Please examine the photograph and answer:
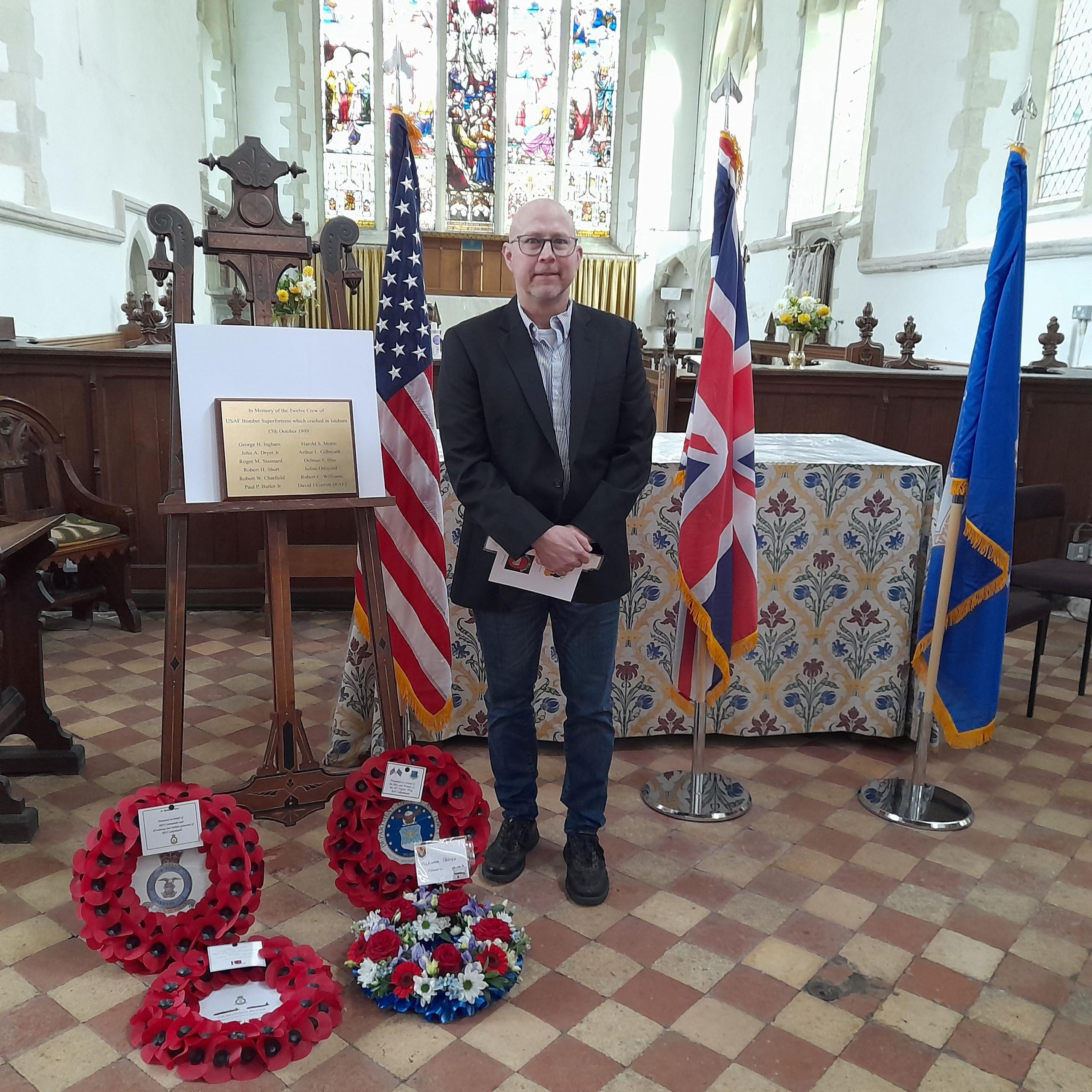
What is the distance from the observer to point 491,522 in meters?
1.98

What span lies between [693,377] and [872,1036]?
139 inches

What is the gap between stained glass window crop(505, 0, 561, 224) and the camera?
46.2 feet

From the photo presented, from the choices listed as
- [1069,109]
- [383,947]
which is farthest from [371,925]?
[1069,109]

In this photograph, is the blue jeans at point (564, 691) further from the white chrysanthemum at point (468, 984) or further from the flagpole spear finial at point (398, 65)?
the flagpole spear finial at point (398, 65)

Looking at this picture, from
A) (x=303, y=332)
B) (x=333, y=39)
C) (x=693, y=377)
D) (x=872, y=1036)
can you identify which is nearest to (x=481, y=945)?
(x=872, y=1036)

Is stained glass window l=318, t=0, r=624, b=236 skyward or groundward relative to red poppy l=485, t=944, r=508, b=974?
skyward

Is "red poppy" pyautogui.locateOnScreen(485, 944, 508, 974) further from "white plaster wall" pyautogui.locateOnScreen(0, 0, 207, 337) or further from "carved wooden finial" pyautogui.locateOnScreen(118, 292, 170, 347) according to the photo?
"white plaster wall" pyautogui.locateOnScreen(0, 0, 207, 337)

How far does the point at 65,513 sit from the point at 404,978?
2.71m

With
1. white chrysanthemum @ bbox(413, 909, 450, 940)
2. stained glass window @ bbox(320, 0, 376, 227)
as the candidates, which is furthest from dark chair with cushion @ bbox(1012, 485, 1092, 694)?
stained glass window @ bbox(320, 0, 376, 227)

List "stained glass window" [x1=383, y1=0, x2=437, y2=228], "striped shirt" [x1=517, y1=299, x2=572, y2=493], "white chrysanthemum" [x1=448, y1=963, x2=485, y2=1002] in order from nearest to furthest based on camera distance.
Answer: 1. "white chrysanthemum" [x1=448, y1=963, x2=485, y2=1002]
2. "striped shirt" [x1=517, y1=299, x2=572, y2=493]
3. "stained glass window" [x1=383, y1=0, x2=437, y2=228]

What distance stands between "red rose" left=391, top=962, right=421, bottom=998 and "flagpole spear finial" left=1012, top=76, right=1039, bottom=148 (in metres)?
5.92

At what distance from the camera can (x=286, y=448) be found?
7.11 ft

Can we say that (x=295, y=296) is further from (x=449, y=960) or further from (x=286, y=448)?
(x=449, y=960)

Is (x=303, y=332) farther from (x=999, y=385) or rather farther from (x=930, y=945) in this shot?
(x=930, y=945)
